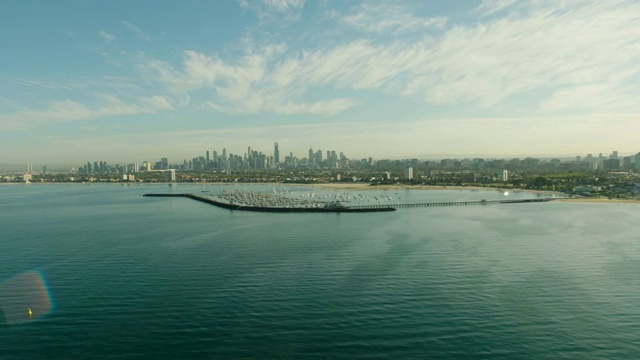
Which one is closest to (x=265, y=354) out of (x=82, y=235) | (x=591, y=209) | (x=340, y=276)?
(x=340, y=276)

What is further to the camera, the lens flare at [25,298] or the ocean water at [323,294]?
the lens flare at [25,298]

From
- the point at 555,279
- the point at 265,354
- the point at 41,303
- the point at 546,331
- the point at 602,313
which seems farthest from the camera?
the point at 555,279

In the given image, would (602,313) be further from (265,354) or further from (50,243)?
(50,243)

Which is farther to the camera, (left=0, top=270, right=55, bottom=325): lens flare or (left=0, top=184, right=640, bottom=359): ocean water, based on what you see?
(left=0, top=270, right=55, bottom=325): lens flare
